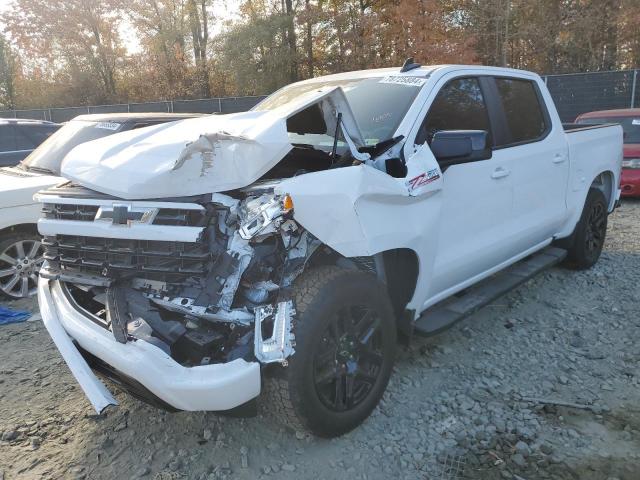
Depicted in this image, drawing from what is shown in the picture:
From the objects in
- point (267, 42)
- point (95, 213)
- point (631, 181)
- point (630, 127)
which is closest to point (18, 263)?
point (95, 213)

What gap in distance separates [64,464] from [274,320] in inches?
54.0

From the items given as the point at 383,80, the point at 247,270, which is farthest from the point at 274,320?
the point at 383,80

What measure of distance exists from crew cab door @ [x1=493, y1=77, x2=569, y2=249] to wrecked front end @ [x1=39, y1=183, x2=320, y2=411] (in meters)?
→ 2.11

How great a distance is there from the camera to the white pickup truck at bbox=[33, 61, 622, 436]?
7.91 feet

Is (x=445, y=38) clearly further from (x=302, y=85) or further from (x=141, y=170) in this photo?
(x=141, y=170)

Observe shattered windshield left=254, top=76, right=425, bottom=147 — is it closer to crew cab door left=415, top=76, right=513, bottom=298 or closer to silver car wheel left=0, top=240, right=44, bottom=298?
crew cab door left=415, top=76, right=513, bottom=298

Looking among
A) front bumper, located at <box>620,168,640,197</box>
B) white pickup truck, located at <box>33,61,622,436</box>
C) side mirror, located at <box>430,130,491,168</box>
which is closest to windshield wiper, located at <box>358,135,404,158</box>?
white pickup truck, located at <box>33,61,622,436</box>

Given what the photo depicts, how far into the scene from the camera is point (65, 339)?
263cm

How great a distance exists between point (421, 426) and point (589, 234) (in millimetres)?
3433

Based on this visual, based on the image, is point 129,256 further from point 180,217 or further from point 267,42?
point 267,42

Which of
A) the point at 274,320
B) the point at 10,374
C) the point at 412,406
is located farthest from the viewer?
the point at 10,374

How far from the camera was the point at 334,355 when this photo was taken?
2.66 meters

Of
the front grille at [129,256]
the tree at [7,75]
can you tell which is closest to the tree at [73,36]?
the tree at [7,75]

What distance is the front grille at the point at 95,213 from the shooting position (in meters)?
2.46
